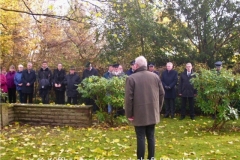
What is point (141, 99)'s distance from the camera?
5098 millimetres

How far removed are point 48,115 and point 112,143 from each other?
3795 mm

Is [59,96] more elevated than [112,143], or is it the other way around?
[59,96]

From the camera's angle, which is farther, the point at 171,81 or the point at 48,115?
the point at 171,81

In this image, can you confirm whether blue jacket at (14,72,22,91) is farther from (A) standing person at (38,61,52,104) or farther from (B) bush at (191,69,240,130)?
(B) bush at (191,69,240,130)

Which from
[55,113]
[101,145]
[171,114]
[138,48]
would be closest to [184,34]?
[138,48]

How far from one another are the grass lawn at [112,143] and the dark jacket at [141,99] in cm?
87

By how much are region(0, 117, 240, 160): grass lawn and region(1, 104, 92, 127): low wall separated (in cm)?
43

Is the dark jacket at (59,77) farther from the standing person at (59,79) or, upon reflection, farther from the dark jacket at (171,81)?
the dark jacket at (171,81)

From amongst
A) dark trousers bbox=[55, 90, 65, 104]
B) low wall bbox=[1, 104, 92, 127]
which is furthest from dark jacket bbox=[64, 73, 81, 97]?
low wall bbox=[1, 104, 92, 127]

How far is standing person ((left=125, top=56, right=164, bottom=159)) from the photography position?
200 inches

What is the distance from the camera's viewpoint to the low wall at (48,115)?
938 cm

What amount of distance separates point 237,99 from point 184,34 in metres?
5.15

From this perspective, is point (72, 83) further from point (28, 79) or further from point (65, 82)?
point (28, 79)

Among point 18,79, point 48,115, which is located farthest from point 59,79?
point 48,115
